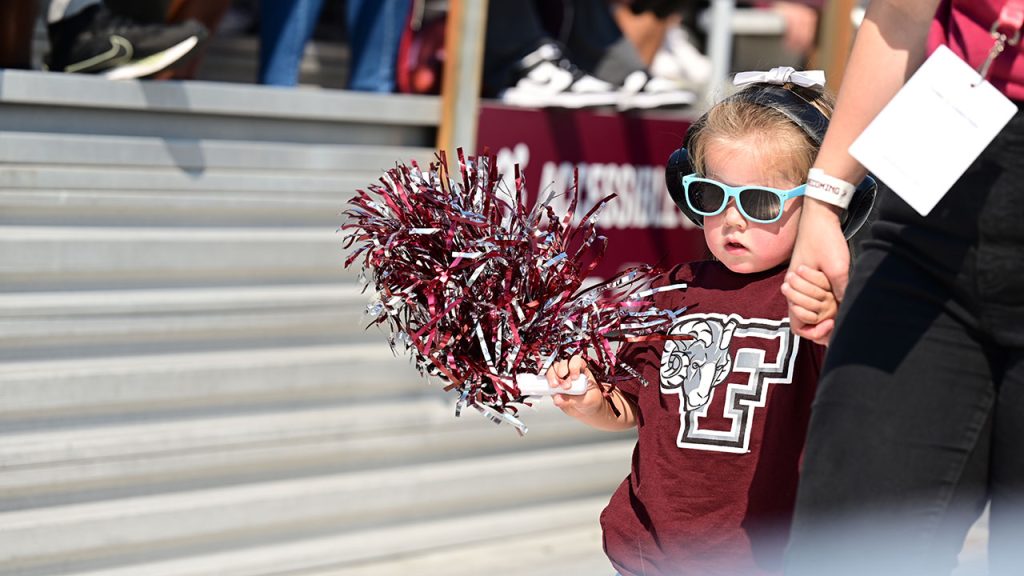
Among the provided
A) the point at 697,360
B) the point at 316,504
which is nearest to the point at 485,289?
the point at 697,360

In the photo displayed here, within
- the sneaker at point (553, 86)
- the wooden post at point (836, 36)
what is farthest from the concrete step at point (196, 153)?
the wooden post at point (836, 36)

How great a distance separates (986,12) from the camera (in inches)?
60.0

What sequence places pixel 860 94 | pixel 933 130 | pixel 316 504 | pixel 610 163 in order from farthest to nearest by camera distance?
pixel 610 163 < pixel 316 504 < pixel 860 94 < pixel 933 130

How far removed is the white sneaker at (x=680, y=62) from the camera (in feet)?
16.1

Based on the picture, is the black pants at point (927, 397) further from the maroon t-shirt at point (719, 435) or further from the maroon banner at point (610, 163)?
the maroon banner at point (610, 163)

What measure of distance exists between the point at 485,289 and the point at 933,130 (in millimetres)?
599

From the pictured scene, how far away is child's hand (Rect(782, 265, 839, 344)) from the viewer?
1646 millimetres

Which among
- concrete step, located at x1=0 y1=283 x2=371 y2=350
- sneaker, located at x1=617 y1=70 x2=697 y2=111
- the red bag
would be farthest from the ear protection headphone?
sneaker, located at x1=617 y1=70 x2=697 y2=111

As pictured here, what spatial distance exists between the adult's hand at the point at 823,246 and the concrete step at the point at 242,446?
2.01 m

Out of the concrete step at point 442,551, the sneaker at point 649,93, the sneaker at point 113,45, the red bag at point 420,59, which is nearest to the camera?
the sneaker at point 113,45

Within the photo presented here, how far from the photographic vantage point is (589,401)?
183 centimetres

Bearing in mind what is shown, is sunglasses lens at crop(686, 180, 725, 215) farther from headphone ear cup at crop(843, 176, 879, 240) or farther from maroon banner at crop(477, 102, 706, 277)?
maroon banner at crop(477, 102, 706, 277)

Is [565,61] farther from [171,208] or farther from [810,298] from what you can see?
[810,298]

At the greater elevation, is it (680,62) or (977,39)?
(977,39)
